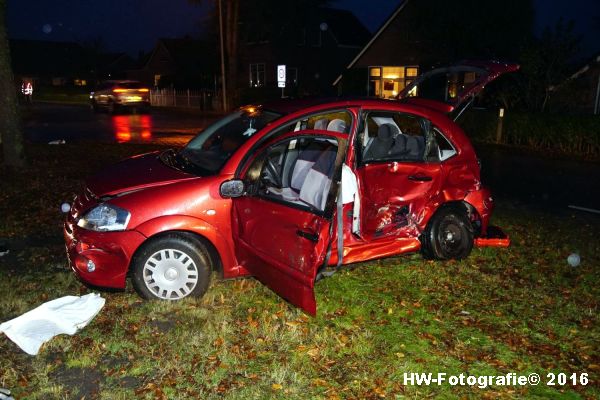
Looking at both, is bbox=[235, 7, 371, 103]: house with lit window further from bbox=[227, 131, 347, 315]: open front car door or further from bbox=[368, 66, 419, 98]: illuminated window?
bbox=[227, 131, 347, 315]: open front car door

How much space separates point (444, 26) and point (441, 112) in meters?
19.2

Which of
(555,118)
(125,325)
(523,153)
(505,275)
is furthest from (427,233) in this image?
(555,118)

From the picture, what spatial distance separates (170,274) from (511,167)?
11.0m

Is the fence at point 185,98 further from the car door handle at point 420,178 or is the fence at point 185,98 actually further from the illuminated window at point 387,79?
the car door handle at point 420,178

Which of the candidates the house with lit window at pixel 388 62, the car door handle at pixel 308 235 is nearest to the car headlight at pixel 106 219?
the car door handle at pixel 308 235

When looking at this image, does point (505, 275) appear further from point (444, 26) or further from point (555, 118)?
point (444, 26)

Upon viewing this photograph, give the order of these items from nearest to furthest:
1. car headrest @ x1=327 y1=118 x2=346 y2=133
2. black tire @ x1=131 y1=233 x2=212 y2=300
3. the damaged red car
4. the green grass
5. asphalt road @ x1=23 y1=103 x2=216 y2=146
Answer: the green grass, the damaged red car, black tire @ x1=131 y1=233 x2=212 y2=300, car headrest @ x1=327 y1=118 x2=346 y2=133, asphalt road @ x1=23 y1=103 x2=216 y2=146

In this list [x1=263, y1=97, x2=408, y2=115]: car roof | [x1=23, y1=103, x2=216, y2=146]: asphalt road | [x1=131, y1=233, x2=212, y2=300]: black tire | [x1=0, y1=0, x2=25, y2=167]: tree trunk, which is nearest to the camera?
[x1=131, y1=233, x2=212, y2=300]: black tire

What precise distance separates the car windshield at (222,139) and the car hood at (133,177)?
26cm

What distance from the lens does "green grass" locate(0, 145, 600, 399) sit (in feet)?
12.3

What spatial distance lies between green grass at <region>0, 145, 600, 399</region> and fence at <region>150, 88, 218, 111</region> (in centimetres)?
3204

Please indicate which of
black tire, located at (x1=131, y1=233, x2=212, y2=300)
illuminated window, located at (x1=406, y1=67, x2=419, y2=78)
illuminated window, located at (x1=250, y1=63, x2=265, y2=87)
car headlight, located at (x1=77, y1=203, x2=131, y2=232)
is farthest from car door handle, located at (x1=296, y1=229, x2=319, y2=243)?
illuminated window, located at (x1=250, y1=63, x2=265, y2=87)

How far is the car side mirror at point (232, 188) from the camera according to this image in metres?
4.84

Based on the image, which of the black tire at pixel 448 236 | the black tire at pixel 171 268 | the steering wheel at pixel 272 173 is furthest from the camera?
the black tire at pixel 448 236
